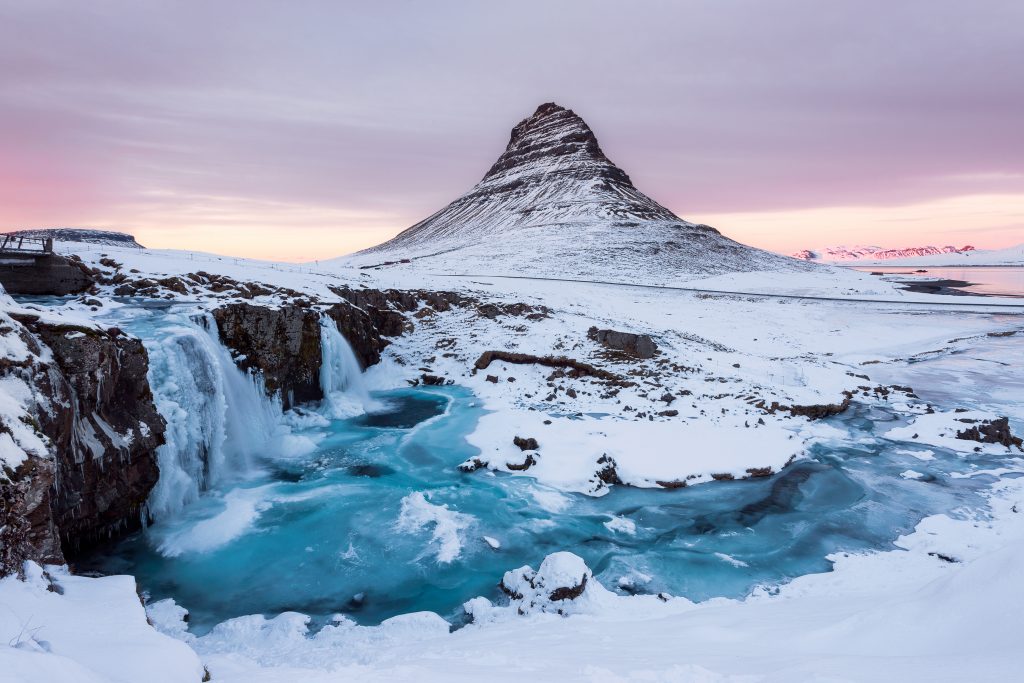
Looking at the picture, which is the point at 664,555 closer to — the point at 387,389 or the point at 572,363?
the point at 572,363

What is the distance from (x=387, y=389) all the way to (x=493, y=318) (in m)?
8.86

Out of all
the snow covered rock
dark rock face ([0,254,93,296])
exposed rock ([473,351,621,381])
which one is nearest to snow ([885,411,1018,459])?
exposed rock ([473,351,621,381])

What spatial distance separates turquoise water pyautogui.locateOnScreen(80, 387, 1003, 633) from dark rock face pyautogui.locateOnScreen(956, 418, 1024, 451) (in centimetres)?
201

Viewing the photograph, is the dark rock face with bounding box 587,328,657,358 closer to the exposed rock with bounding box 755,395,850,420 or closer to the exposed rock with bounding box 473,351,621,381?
the exposed rock with bounding box 473,351,621,381

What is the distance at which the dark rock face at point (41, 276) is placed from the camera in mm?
18766

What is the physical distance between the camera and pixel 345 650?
8312 mm

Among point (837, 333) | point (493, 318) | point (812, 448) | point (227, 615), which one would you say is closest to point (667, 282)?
point (837, 333)

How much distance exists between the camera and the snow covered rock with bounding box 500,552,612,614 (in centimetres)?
932

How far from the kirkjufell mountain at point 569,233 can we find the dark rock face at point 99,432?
211 ft

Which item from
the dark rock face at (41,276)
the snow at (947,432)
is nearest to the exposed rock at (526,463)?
the snow at (947,432)

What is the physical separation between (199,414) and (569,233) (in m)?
107

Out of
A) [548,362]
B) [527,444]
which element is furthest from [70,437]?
[548,362]

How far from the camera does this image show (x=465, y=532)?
1270 centimetres

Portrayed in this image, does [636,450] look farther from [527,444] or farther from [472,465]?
[472,465]
